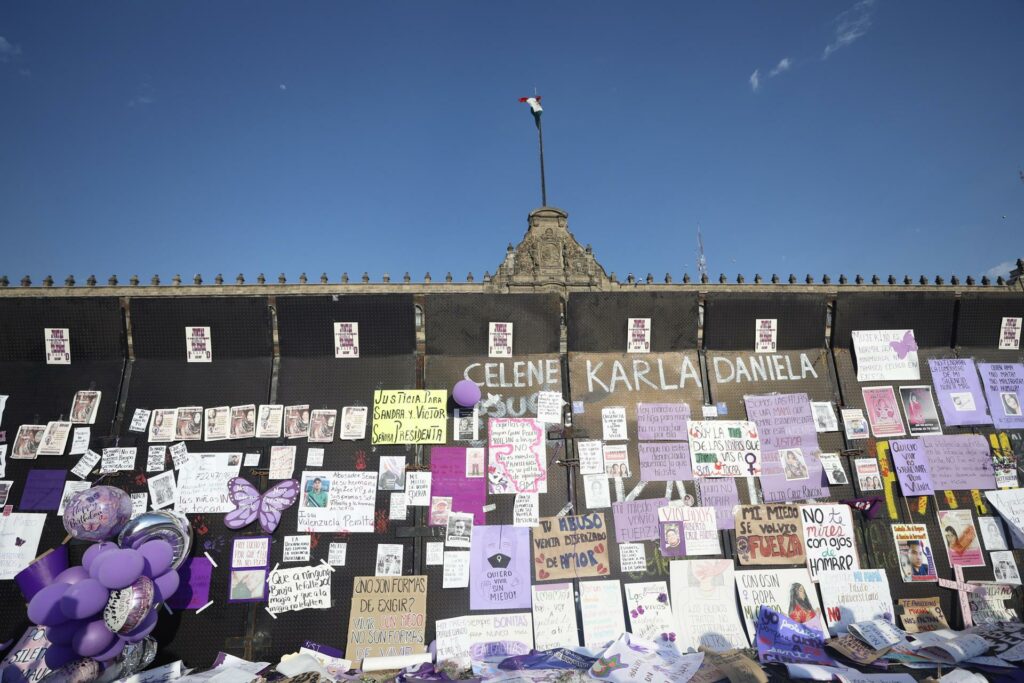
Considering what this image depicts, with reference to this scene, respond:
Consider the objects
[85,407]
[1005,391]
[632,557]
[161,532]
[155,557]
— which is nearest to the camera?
[155,557]

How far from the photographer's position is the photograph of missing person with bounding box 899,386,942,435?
5035 millimetres

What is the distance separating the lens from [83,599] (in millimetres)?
3299

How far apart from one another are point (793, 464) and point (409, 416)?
143 inches

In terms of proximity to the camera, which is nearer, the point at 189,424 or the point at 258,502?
the point at 258,502

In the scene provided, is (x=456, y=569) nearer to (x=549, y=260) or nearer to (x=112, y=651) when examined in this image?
(x=112, y=651)

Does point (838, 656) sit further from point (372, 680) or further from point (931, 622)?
point (372, 680)

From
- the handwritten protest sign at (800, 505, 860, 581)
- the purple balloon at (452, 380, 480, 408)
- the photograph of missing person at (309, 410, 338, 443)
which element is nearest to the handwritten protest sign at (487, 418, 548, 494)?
the purple balloon at (452, 380, 480, 408)

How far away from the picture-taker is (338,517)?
176 inches

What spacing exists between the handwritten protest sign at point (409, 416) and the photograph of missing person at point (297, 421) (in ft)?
2.08

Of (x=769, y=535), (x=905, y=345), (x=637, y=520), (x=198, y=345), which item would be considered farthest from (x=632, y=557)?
(x=198, y=345)

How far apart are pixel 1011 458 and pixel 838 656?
2901 mm

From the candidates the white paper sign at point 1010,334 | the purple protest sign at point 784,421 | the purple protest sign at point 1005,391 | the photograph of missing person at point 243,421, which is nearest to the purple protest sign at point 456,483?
the photograph of missing person at point 243,421

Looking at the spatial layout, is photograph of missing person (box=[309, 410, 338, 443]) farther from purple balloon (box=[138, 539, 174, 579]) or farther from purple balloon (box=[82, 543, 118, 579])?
purple balloon (box=[82, 543, 118, 579])

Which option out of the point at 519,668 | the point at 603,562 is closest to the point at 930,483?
the point at 603,562
